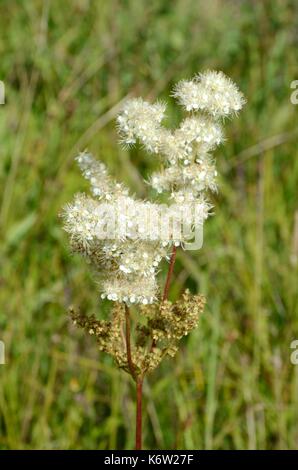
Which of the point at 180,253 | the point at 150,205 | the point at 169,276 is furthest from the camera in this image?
the point at 180,253

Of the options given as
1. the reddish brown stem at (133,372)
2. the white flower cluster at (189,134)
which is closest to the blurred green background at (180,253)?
the white flower cluster at (189,134)

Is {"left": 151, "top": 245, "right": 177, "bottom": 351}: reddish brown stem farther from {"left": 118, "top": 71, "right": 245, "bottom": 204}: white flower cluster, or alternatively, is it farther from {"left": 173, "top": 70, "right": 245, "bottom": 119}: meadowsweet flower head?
{"left": 173, "top": 70, "right": 245, "bottom": 119}: meadowsweet flower head

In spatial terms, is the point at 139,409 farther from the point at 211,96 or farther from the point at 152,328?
the point at 211,96

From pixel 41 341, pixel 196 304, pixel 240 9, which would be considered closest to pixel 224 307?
pixel 41 341

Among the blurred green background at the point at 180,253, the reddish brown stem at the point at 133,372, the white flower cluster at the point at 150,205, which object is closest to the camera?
the white flower cluster at the point at 150,205

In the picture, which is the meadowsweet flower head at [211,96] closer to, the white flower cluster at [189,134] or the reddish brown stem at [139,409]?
the white flower cluster at [189,134]

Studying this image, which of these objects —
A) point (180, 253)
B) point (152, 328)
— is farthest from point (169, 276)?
point (180, 253)

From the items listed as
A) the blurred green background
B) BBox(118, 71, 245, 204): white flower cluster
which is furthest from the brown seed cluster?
the blurred green background
